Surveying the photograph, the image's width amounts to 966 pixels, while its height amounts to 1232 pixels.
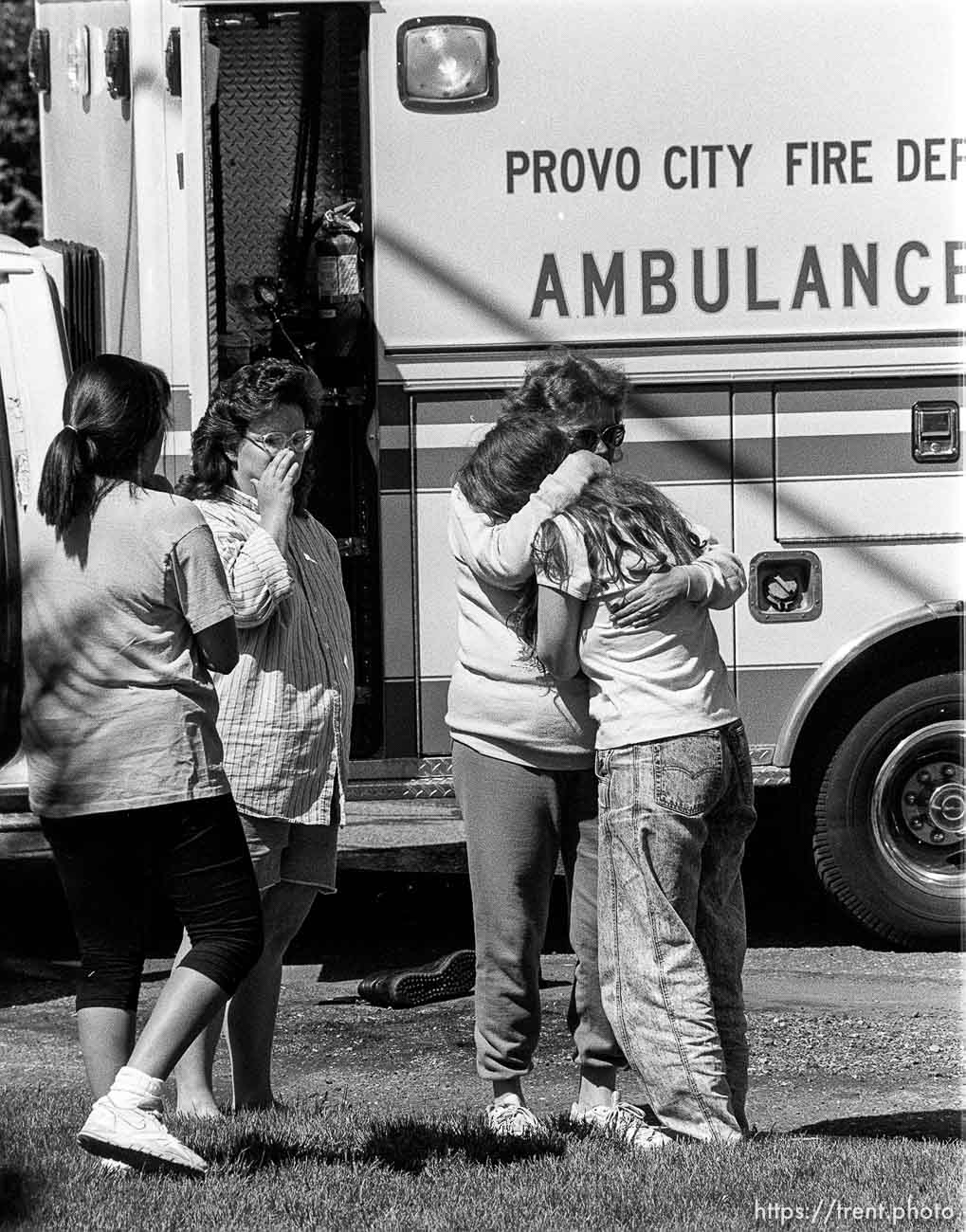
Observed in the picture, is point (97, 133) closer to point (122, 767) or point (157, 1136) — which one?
point (122, 767)

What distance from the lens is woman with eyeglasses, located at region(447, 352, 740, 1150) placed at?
390 cm

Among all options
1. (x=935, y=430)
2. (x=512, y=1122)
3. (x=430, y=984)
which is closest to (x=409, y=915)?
(x=430, y=984)

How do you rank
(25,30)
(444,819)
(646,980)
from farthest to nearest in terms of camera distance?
(25,30), (444,819), (646,980)

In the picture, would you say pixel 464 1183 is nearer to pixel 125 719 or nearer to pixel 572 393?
pixel 125 719

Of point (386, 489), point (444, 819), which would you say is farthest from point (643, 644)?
point (444, 819)

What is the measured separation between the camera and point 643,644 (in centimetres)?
375

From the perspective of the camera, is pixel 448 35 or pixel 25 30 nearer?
pixel 448 35

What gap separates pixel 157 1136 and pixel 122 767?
0.69 metres

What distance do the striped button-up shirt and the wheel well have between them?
2.27 metres

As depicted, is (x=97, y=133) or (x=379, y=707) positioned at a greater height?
(x=97, y=133)

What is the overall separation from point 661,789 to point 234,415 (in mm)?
1300

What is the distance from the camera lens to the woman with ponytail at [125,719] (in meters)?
3.53

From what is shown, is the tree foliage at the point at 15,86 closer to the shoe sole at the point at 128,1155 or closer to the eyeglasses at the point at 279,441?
the eyeglasses at the point at 279,441

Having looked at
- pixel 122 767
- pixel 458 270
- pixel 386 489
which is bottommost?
pixel 122 767
